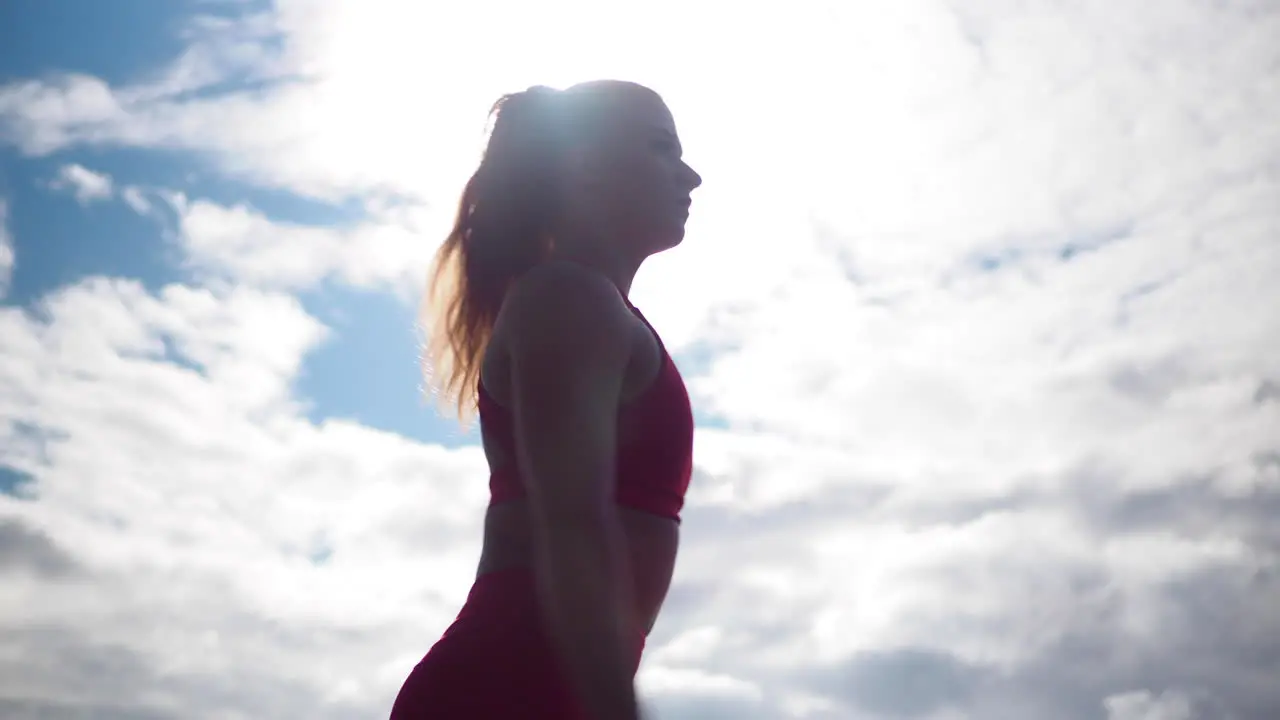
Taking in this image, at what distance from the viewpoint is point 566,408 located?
2.98 m

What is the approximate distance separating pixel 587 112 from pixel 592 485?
5.05 feet

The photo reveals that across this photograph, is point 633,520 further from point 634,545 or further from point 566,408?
point 566,408

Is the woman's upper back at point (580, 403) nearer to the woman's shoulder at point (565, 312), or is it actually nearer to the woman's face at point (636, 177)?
the woman's shoulder at point (565, 312)

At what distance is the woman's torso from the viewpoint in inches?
128

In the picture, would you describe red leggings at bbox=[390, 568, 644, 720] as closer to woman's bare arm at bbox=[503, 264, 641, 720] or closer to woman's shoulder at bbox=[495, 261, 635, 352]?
woman's bare arm at bbox=[503, 264, 641, 720]

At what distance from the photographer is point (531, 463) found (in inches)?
117

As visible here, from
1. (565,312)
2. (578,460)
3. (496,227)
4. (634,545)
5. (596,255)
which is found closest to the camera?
(578,460)

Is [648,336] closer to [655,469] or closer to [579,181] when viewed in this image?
[655,469]

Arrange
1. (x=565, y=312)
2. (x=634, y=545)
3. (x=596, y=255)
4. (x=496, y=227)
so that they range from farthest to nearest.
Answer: (x=496, y=227), (x=596, y=255), (x=634, y=545), (x=565, y=312)

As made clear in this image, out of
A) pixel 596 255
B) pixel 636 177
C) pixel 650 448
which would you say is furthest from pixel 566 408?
pixel 636 177

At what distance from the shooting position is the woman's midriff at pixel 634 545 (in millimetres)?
3256

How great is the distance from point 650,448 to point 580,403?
14.5 inches

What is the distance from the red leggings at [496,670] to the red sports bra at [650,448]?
0.29 meters

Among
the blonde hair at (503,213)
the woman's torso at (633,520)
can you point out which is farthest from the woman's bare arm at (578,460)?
the blonde hair at (503,213)
